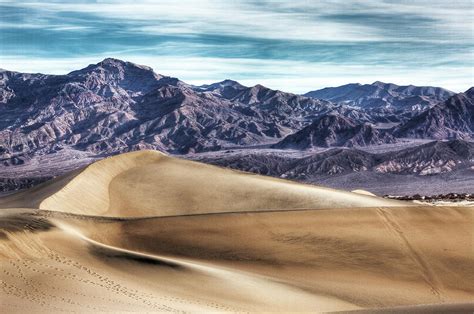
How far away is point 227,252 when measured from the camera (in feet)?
90.3

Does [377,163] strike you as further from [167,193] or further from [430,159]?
[167,193]

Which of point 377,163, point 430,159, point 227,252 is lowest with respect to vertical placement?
point 377,163

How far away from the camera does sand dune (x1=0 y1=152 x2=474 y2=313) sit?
66.4 ft

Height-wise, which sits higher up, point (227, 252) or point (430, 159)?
point (227, 252)

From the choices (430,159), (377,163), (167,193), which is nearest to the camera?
(167,193)

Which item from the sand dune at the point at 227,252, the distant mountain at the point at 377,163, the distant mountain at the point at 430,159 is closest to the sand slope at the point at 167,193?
the sand dune at the point at 227,252

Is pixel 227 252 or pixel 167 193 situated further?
pixel 167 193

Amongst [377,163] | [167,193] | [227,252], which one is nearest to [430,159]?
[377,163]

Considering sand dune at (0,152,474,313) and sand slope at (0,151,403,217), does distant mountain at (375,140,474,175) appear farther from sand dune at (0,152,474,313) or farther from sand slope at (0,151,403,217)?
sand dune at (0,152,474,313)

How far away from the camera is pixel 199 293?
21.2m

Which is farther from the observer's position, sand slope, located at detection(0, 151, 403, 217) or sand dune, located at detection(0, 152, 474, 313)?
sand slope, located at detection(0, 151, 403, 217)

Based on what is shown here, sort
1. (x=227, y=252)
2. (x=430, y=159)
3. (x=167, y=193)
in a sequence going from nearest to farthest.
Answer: (x=227, y=252)
(x=167, y=193)
(x=430, y=159)

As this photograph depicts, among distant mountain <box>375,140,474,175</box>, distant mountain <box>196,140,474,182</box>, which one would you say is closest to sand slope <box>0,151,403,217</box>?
distant mountain <box>196,140,474,182</box>

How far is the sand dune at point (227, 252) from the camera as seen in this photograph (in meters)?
20.2
